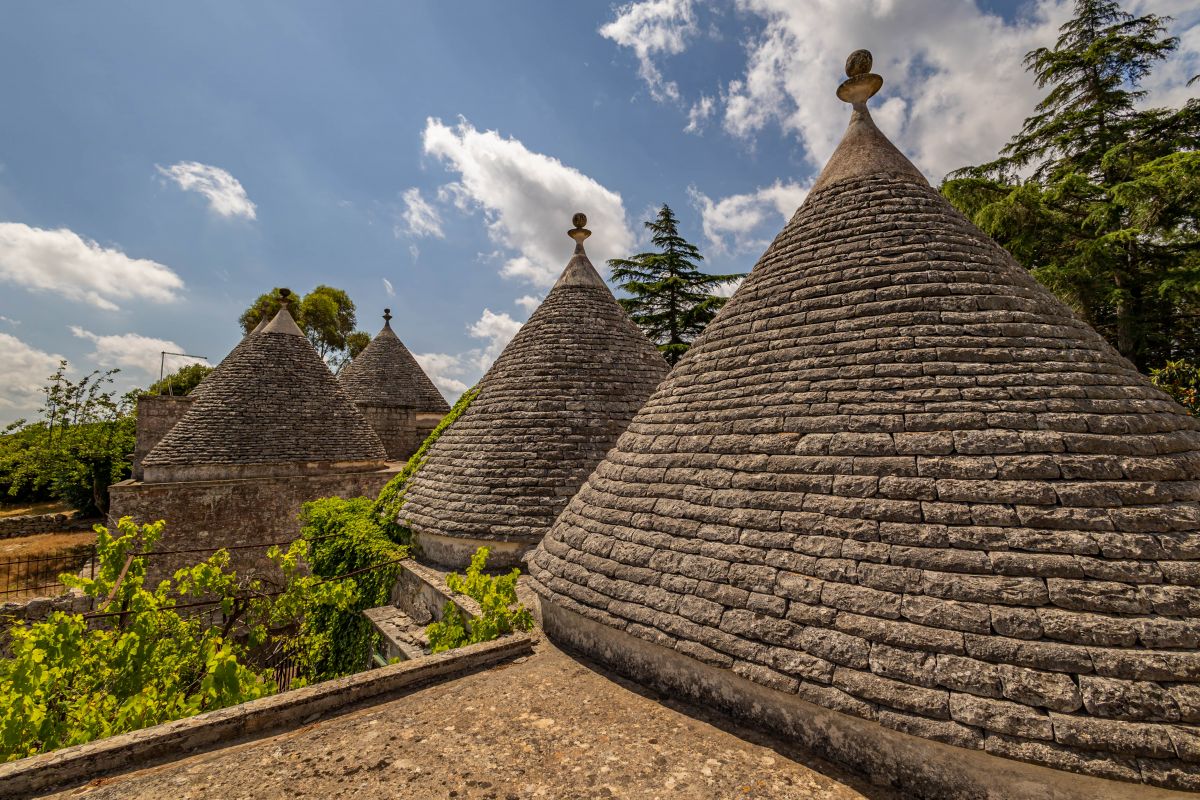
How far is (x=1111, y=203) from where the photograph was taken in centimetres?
1324

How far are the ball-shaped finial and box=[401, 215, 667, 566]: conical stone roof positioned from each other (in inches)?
223

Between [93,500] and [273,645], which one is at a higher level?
[93,500]

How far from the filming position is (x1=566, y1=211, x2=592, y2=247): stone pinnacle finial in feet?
36.0

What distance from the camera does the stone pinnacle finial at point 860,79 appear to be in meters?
6.08

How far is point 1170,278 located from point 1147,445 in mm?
14026

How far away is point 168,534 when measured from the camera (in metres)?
11.8

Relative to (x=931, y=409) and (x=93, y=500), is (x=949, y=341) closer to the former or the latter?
(x=931, y=409)

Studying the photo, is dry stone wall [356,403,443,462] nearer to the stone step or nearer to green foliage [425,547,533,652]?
the stone step

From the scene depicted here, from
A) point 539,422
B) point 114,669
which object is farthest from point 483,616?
point 114,669

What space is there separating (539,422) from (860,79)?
6716 mm

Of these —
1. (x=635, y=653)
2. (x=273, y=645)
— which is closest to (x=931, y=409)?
(x=635, y=653)

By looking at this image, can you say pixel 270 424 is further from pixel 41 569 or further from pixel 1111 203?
pixel 1111 203

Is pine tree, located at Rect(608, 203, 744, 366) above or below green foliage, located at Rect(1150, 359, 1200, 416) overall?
above

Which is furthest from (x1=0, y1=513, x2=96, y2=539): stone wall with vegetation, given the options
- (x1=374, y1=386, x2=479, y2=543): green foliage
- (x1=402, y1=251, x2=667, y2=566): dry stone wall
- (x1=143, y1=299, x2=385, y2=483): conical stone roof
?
(x1=402, y1=251, x2=667, y2=566): dry stone wall
